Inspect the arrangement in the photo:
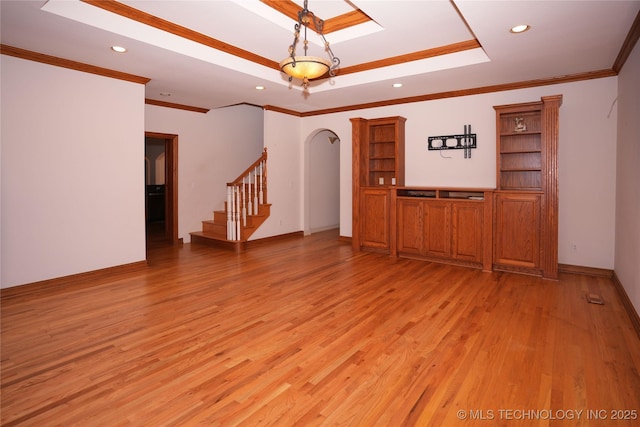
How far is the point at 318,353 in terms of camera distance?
2.78 meters

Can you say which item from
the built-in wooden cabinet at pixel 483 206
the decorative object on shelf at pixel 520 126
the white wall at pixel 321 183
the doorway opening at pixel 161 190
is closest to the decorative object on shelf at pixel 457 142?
the built-in wooden cabinet at pixel 483 206

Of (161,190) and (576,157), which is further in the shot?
(161,190)

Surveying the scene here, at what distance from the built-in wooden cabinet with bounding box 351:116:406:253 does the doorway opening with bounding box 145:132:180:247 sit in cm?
358

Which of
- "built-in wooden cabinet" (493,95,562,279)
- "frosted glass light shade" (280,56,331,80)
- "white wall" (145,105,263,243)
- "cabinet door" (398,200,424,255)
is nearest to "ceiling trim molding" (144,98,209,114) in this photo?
"white wall" (145,105,263,243)

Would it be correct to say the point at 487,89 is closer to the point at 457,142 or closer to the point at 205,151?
the point at 457,142

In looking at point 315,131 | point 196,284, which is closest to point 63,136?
point 196,284

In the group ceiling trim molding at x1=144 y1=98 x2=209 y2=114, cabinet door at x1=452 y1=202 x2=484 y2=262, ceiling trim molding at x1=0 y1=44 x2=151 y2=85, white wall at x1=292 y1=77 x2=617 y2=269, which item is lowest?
cabinet door at x1=452 y1=202 x2=484 y2=262

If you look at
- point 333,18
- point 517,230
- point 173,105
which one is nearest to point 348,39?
point 333,18

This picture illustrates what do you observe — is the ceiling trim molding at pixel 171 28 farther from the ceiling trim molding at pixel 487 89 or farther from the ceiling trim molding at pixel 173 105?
the ceiling trim molding at pixel 173 105

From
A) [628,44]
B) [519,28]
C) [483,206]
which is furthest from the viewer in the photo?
[483,206]

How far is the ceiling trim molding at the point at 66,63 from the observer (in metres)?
4.04

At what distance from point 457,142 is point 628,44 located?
256 centimetres

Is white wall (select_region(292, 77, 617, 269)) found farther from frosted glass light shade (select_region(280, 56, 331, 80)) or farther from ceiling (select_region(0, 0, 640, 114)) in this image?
frosted glass light shade (select_region(280, 56, 331, 80))

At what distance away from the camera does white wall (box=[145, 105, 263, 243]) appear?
7164mm
